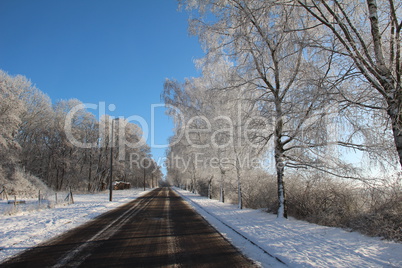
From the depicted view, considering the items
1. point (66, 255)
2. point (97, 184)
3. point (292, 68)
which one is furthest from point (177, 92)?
point (97, 184)

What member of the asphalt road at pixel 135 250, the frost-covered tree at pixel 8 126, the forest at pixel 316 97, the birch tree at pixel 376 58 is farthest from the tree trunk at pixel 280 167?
the frost-covered tree at pixel 8 126

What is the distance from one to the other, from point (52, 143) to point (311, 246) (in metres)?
40.5

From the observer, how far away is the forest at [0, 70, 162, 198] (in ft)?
82.1

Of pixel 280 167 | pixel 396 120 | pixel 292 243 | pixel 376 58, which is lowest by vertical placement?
pixel 292 243

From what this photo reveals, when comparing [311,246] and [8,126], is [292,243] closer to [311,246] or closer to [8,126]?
[311,246]

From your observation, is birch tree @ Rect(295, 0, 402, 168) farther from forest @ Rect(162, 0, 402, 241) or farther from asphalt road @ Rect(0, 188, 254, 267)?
asphalt road @ Rect(0, 188, 254, 267)

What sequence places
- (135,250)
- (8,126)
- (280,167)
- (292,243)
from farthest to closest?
1. (8,126)
2. (280,167)
3. (292,243)
4. (135,250)

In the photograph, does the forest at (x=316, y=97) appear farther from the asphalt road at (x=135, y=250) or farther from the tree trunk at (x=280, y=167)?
the asphalt road at (x=135, y=250)

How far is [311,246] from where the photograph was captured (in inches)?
240

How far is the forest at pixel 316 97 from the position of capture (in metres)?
5.23

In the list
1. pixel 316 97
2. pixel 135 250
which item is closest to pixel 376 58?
pixel 316 97

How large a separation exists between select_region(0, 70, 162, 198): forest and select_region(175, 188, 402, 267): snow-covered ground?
65.5 ft

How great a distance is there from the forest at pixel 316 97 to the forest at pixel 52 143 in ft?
58.9

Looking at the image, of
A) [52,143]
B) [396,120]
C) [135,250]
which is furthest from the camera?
[52,143]
